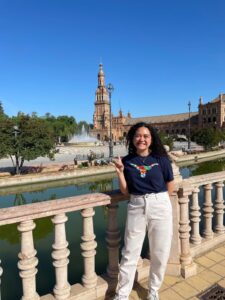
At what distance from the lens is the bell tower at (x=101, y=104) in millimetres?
119938

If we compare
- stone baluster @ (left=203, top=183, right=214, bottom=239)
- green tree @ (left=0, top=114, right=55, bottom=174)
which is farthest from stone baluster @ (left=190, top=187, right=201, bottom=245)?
green tree @ (left=0, top=114, right=55, bottom=174)

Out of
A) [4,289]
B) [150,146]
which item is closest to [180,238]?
[150,146]

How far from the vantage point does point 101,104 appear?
399ft

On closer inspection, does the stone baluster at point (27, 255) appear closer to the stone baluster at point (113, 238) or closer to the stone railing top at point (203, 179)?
the stone baluster at point (113, 238)

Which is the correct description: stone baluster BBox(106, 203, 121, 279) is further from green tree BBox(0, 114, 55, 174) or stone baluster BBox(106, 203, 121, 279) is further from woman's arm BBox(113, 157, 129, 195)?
green tree BBox(0, 114, 55, 174)

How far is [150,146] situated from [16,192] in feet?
65.0

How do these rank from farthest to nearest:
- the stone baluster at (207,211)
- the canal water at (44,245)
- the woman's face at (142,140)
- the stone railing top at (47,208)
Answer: the canal water at (44,245), the stone baluster at (207,211), the woman's face at (142,140), the stone railing top at (47,208)

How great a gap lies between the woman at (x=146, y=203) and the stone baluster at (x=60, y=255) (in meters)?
0.63

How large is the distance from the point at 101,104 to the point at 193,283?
4742 inches

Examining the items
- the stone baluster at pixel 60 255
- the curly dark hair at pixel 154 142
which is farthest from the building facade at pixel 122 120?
the stone baluster at pixel 60 255

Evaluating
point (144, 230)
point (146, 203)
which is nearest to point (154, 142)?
point (146, 203)

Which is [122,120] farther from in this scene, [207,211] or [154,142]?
[154,142]

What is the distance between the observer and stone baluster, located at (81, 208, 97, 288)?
3.11 metres

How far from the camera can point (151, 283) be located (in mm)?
3152
